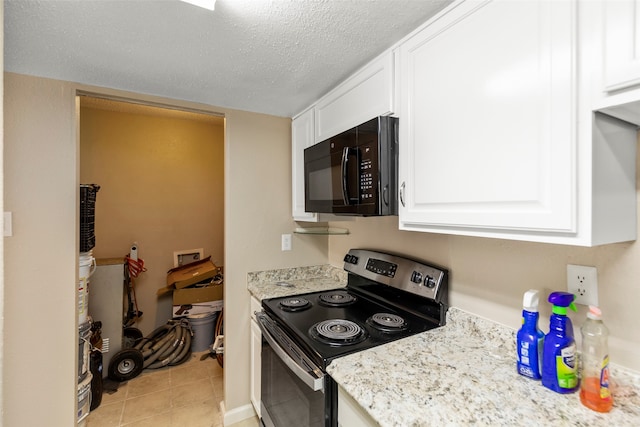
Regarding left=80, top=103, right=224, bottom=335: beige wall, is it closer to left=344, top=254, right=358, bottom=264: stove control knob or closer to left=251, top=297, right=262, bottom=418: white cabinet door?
left=251, top=297, right=262, bottom=418: white cabinet door

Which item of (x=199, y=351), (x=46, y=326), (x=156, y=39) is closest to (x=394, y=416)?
(x=156, y=39)

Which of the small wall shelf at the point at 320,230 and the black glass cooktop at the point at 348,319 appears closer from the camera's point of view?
the black glass cooktop at the point at 348,319

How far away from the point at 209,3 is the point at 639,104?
1.23 metres

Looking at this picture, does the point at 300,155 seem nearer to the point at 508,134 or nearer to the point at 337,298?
the point at 337,298

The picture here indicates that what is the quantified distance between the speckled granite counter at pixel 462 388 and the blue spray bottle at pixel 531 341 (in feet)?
0.12

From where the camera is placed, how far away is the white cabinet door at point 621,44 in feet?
1.96

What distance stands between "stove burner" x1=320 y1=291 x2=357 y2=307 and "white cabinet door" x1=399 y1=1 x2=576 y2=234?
73 cm

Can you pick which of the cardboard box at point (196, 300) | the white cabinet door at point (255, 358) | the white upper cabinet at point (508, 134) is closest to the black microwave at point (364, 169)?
the white upper cabinet at point (508, 134)

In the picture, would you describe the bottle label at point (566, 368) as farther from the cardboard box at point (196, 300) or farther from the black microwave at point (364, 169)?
the cardboard box at point (196, 300)

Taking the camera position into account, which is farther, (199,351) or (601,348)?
(199,351)

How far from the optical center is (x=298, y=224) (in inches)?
89.0

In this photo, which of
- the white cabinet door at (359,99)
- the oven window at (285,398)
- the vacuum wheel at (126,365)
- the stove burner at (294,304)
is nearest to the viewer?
the oven window at (285,398)

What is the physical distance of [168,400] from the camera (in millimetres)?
2186

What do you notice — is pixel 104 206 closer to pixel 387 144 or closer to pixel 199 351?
pixel 199 351
